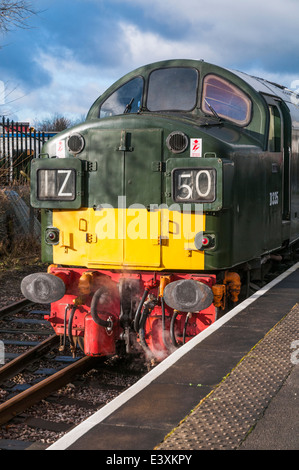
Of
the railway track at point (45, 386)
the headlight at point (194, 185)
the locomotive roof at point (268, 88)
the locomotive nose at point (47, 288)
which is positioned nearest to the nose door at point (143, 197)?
the headlight at point (194, 185)

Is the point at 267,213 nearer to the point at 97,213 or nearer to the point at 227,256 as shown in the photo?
the point at 227,256

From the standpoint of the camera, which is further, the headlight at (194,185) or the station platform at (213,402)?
the headlight at (194,185)

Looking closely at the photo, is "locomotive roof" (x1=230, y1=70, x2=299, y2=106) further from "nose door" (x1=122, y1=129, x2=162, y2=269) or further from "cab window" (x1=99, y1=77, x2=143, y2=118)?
"nose door" (x1=122, y1=129, x2=162, y2=269)

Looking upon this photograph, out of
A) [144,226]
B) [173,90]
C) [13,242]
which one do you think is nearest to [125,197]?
[144,226]

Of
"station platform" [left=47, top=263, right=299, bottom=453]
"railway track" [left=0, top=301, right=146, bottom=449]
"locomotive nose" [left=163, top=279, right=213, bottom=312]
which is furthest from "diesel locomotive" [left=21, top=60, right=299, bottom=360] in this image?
"station platform" [left=47, top=263, right=299, bottom=453]

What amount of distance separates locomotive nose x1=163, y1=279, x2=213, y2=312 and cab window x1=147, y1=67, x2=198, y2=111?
2352 mm

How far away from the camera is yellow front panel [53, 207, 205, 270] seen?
6.53m

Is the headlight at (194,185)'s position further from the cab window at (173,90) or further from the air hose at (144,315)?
the cab window at (173,90)

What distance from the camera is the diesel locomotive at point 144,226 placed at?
6.46m

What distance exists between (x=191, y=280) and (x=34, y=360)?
2.32 meters

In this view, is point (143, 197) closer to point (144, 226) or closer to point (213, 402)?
point (144, 226)

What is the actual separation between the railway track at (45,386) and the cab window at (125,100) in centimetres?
297

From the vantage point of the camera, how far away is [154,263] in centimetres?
662
